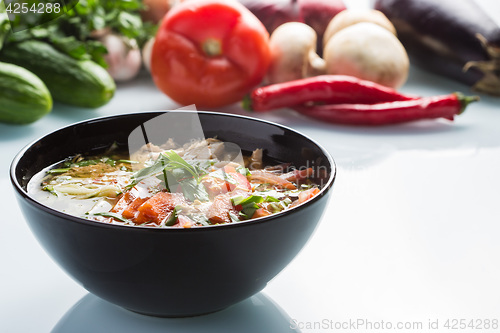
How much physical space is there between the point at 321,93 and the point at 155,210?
3.84 feet

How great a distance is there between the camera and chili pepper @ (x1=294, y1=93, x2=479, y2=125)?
5.97ft

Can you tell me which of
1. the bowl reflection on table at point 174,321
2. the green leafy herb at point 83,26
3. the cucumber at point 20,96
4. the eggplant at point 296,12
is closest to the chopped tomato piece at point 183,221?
the bowl reflection on table at point 174,321

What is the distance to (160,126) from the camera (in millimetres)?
1056

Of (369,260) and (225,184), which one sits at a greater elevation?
(225,184)

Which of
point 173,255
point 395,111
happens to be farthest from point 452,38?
point 173,255

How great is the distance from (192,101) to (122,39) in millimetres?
372

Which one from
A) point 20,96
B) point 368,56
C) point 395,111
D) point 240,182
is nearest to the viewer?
point 240,182

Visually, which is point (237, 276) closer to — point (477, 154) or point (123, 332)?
point (123, 332)

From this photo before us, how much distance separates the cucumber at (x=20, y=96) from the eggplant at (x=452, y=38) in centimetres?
135

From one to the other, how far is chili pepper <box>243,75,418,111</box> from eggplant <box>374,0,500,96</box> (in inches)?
16.2

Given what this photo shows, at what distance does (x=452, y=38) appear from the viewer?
219 cm

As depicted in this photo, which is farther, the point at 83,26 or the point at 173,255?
the point at 83,26

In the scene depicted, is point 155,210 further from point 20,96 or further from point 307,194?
point 20,96

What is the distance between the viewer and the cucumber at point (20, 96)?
166 centimetres
